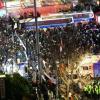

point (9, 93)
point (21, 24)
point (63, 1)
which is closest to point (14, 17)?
point (21, 24)

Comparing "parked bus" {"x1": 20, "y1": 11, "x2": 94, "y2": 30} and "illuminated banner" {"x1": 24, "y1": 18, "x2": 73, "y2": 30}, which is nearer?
"illuminated banner" {"x1": 24, "y1": 18, "x2": 73, "y2": 30}

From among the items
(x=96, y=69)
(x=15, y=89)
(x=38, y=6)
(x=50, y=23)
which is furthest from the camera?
(x=38, y=6)

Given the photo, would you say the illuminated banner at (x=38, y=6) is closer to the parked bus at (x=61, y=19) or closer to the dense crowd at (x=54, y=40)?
the parked bus at (x=61, y=19)

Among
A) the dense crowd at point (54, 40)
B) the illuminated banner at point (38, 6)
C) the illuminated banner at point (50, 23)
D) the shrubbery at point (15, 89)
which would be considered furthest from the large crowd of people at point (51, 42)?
the shrubbery at point (15, 89)

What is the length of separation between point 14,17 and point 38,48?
3.57ft

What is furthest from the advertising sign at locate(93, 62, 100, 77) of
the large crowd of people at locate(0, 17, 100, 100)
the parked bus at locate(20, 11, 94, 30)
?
the parked bus at locate(20, 11, 94, 30)

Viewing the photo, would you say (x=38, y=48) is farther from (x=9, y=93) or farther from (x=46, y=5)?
(x=9, y=93)

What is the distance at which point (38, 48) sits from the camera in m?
6.27

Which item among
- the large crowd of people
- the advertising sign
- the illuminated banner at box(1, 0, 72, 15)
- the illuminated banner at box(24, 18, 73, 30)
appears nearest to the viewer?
the advertising sign

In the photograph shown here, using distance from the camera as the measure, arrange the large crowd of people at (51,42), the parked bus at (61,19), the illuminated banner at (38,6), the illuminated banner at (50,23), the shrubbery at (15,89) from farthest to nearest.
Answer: the illuminated banner at (38,6) → the parked bus at (61,19) → the illuminated banner at (50,23) → the large crowd of people at (51,42) → the shrubbery at (15,89)

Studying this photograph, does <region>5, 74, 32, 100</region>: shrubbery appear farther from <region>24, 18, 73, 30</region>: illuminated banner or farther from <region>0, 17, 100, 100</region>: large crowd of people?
<region>24, 18, 73, 30</region>: illuminated banner

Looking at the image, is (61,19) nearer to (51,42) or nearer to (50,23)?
(50,23)

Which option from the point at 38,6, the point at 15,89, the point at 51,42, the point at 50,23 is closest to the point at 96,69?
the point at 51,42

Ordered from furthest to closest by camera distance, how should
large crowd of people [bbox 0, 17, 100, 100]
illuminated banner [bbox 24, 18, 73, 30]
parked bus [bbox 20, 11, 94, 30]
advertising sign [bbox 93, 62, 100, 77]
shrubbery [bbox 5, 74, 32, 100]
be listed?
parked bus [bbox 20, 11, 94, 30]
illuminated banner [bbox 24, 18, 73, 30]
large crowd of people [bbox 0, 17, 100, 100]
advertising sign [bbox 93, 62, 100, 77]
shrubbery [bbox 5, 74, 32, 100]
